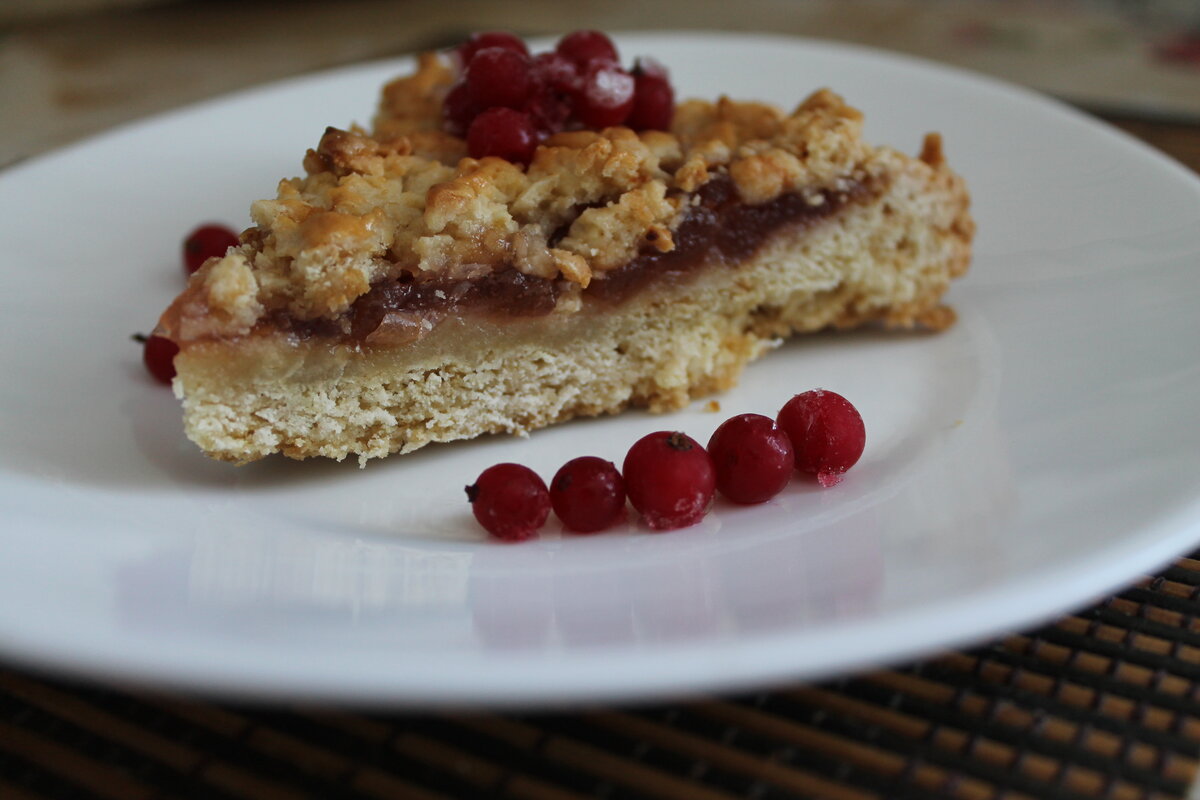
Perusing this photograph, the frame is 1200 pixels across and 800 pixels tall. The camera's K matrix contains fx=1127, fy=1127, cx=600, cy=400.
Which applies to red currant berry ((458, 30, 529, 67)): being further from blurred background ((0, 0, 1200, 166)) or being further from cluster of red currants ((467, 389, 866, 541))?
blurred background ((0, 0, 1200, 166))

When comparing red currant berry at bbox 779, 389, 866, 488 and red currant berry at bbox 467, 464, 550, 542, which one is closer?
red currant berry at bbox 467, 464, 550, 542

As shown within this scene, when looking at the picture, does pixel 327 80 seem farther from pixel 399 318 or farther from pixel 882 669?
pixel 882 669

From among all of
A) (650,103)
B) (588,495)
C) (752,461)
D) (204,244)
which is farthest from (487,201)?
(204,244)

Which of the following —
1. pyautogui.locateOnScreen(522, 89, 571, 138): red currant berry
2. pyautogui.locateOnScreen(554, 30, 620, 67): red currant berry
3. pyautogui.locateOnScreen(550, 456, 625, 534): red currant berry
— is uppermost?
pyautogui.locateOnScreen(554, 30, 620, 67): red currant berry

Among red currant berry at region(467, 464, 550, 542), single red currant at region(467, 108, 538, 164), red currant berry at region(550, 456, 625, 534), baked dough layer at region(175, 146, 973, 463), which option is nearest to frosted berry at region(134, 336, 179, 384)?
baked dough layer at region(175, 146, 973, 463)

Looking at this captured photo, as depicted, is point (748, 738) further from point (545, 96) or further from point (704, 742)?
point (545, 96)

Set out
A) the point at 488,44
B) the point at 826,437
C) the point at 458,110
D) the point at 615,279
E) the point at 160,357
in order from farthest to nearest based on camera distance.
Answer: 1. the point at 488,44
2. the point at 458,110
3. the point at 160,357
4. the point at 615,279
5. the point at 826,437
